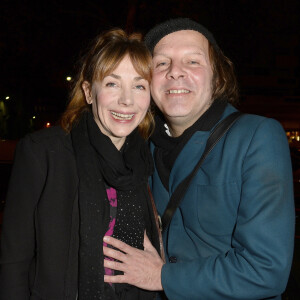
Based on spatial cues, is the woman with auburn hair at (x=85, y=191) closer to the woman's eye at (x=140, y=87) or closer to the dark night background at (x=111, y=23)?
the woman's eye at (x=140, y=87)

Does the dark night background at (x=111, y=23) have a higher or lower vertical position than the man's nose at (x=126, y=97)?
higher

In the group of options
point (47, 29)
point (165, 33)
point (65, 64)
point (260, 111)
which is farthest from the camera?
point (260, 111)

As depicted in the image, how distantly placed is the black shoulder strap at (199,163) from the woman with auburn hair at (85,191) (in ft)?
0.82

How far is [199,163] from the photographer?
6.93ft

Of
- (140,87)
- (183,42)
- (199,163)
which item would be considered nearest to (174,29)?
(183,42)

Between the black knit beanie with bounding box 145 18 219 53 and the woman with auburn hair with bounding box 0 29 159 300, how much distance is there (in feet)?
0.49

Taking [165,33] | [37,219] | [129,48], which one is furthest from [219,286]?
[165,33]

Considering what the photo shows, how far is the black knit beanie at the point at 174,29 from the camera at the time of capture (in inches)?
101

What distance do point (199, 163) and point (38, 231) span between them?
3.69 feet

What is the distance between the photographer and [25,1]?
8625mm

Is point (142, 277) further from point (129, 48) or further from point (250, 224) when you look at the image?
point (129, 48)

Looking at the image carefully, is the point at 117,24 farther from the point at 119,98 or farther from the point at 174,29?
the point at 119,98

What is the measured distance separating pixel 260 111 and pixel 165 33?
25.7m

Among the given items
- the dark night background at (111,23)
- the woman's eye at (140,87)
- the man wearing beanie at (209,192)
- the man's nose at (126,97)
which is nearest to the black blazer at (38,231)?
the man wearing beanie at (209,192)
